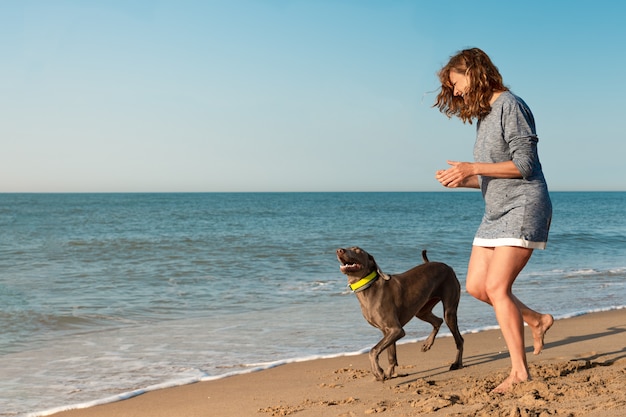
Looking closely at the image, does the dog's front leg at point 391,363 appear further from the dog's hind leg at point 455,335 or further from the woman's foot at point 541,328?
the woman's foot at point 541,328

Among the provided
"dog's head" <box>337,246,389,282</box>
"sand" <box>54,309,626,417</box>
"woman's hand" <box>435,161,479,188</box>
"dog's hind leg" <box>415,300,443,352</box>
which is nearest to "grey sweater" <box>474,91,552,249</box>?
"woman's hand" <box>435,161,479,188</box>

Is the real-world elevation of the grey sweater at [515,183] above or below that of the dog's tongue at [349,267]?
above

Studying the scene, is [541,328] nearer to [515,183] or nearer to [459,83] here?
[515,183]

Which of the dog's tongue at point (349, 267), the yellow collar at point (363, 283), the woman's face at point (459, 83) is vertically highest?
the woman's face at point (459, 83)

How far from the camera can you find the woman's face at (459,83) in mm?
3975

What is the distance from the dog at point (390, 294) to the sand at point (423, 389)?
25cm

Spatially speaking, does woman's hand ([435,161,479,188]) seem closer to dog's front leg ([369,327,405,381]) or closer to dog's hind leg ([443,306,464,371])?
dog's front leg ([369,327,405,381])

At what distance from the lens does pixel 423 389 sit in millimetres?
4320

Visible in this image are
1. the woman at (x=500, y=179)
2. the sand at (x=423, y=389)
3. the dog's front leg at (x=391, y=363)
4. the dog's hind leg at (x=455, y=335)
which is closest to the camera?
the sand at (x=423, y=389)

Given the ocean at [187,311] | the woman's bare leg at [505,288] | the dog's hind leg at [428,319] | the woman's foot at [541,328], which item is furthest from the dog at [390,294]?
the ocean at [187,311]

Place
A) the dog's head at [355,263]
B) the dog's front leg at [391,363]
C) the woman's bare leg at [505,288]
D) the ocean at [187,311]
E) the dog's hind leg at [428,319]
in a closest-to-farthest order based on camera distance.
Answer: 1. the woman's bare leg at [505,288]
2. the dog's head at [355,263]
3. the dog's front leg at [391,363]
4. the dog's hind leg at [428,319]
5. the ocean at [187,311]

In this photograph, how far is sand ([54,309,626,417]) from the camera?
3.68m

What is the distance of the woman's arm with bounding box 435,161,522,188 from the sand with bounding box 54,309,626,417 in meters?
1.21

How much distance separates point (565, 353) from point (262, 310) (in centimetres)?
404
